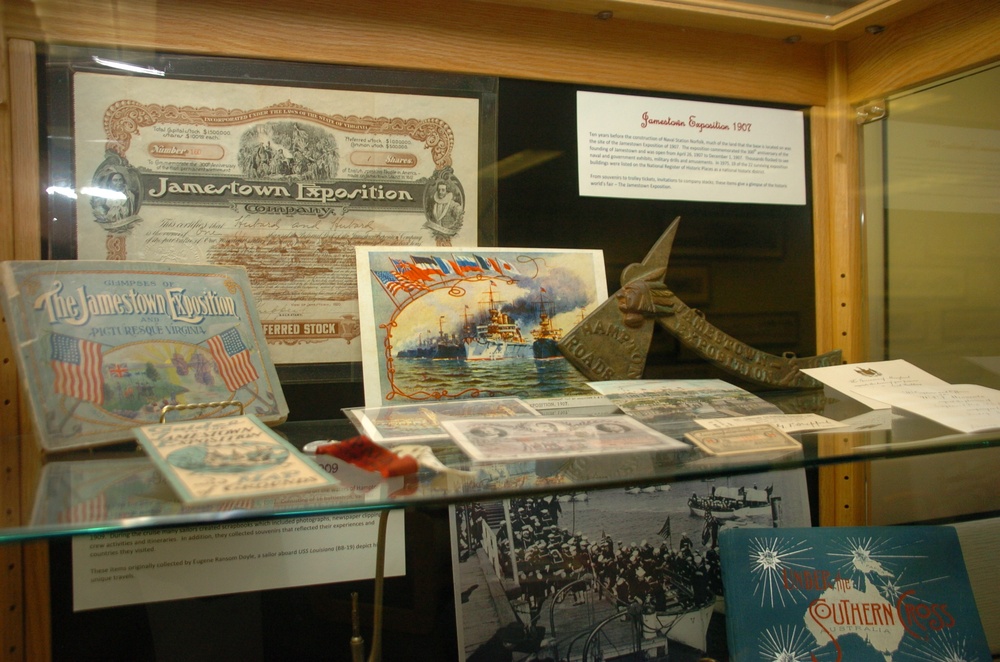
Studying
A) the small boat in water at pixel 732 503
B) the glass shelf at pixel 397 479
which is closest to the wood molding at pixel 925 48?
the glass shelf at pixel 397 479

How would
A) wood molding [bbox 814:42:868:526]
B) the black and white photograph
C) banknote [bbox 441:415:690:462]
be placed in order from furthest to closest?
wood molding [bbox 814:42:868:526]
the black and white photograph
banknote [bbox 441:415:690:462]

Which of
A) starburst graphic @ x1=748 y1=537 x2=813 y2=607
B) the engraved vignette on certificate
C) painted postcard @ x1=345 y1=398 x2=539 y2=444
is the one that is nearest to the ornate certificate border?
the engraved vignette on certificate

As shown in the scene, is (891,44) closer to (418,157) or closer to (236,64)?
(418,157)

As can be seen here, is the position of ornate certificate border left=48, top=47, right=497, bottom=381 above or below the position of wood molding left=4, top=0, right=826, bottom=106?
below

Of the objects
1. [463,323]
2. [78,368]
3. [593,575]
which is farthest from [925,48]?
[78,368]

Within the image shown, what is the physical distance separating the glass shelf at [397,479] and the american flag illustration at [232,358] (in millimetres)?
79

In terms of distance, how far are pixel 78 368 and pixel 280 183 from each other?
12.6 inches

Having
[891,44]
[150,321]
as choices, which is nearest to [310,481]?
[150,321]

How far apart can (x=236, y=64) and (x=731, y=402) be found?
73cm

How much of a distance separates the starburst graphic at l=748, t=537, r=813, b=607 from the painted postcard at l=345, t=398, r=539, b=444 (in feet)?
1.11

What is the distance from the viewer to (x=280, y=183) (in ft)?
2.96

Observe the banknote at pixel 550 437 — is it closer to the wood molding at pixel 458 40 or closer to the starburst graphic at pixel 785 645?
the starburst graphic at pixel 785 645

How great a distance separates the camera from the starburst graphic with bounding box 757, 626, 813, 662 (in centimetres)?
83

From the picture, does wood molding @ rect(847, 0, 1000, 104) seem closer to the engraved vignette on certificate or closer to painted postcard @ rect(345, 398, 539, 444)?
the engraved vignette on certificate
